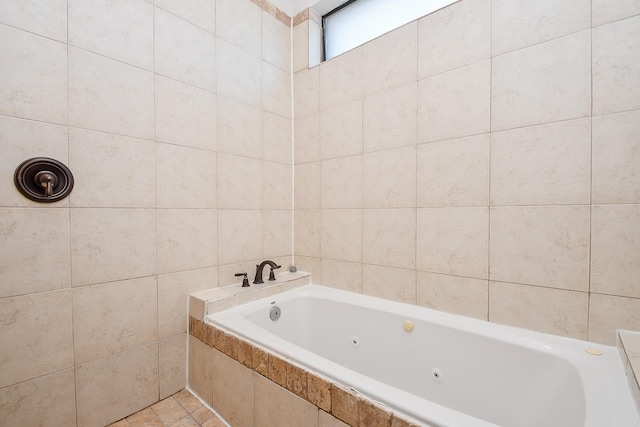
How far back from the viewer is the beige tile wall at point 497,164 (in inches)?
42.1

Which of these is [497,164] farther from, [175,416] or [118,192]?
[175,416]

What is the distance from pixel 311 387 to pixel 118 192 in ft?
3.99

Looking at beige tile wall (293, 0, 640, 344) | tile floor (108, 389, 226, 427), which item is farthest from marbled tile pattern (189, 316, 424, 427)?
beige tile wall (293, 0, 640, 344)

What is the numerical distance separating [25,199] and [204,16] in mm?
1314

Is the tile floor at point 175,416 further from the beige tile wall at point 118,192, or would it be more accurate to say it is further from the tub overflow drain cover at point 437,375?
the tub overflow drain cover at point 437,375

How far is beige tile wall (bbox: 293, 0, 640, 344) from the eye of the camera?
107 cm

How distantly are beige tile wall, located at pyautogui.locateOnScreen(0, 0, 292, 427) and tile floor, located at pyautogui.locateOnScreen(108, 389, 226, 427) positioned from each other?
1.9 inches

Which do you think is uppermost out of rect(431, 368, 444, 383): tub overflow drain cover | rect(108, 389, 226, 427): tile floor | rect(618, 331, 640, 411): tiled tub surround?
rect(618, 331, 640, 411): tiled tub surround

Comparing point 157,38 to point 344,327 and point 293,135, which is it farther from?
point 344,327

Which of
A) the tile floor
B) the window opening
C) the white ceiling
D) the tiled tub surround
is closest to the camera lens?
the tiled tub surround

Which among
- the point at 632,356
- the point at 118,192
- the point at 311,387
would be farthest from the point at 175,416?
the point at 632,356

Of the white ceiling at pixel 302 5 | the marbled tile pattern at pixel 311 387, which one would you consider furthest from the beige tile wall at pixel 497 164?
the marbled tile pattern at pixel 311 387

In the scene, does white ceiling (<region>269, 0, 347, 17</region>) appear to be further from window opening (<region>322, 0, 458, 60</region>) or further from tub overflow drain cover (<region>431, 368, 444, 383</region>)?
tub overflow drain cover (<region>431, 368, 444, 383</region>)

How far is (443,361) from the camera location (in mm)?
1353
